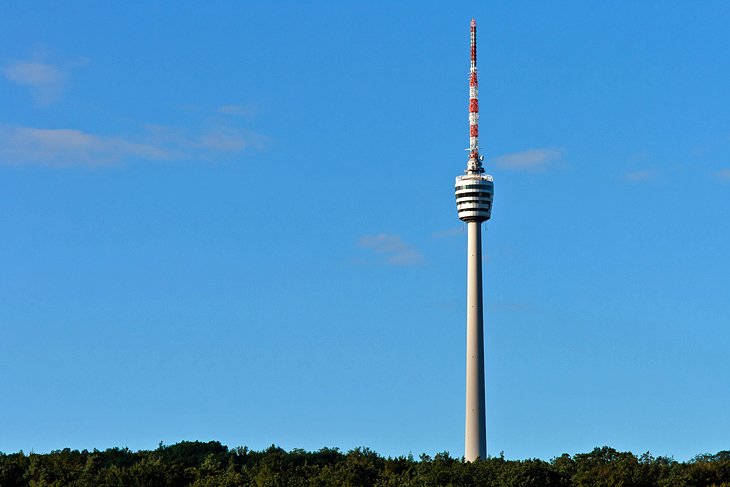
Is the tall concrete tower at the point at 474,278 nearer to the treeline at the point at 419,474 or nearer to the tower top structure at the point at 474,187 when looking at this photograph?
the tower top structure at the point at 474,187

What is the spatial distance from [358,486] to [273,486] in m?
6.54

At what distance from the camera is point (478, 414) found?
186 m

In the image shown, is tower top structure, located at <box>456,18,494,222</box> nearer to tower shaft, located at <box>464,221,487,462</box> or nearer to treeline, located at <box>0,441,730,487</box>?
tower shaft, located at <box>464,221,487,462</box>

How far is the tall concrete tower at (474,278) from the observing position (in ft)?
610

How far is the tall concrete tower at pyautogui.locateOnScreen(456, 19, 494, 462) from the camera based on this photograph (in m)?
186

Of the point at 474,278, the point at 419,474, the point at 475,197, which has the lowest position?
the point at 419,474

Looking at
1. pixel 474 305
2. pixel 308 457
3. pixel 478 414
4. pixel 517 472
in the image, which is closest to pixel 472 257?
pixel 474 305

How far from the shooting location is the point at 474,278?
18900 centimetres

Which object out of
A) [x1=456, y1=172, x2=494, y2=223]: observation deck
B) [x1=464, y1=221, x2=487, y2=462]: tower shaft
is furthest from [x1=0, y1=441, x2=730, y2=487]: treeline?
[x1=456, y1=172, x2=494, y2=223]: observation deck

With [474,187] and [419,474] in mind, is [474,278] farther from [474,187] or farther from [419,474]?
[419,474]

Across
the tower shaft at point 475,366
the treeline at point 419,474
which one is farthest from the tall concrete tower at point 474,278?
the treeline at point 419,474

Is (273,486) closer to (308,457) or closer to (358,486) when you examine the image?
(358,486)

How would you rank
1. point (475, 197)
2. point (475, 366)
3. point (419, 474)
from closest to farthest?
point (419, 474) → point (475, 366) → point (475, 197)

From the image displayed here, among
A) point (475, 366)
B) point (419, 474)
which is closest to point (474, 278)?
point (475, 366)
